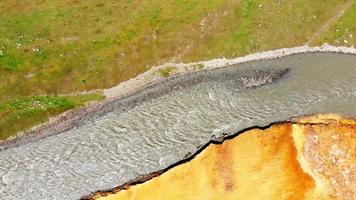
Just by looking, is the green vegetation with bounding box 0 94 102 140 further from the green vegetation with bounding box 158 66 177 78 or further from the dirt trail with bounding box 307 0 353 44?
the dirt trail with bounding box 307 0 353 44

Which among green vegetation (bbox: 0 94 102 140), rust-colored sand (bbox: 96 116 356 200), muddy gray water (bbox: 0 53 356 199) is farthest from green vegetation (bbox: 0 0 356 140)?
rust-colored sand (bbox: 96 116 356 200)

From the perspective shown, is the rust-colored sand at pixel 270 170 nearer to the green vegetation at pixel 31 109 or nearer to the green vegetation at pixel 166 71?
the green vegetation at pixel 166 71

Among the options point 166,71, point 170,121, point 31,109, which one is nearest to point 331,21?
point 166,71

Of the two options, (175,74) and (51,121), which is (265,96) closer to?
(175,74)

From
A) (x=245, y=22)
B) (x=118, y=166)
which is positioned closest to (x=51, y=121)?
(x=118, y=166)

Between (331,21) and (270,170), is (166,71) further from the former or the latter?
(331,21)
